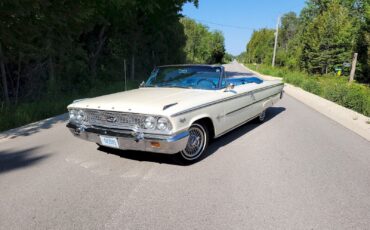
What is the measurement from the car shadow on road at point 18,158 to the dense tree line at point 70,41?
15.2 ft

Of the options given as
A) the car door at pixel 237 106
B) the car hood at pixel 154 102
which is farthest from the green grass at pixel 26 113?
the car door at pixel 237 106

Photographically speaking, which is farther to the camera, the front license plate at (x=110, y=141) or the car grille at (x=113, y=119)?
the front license plate at (x=110, y=141)

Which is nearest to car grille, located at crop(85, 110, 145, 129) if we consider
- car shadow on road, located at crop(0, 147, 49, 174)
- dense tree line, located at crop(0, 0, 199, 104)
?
car shadow on road, located at crop(0, 147, 49, 174)

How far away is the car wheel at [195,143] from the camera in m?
4.65

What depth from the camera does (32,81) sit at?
11.4 metres

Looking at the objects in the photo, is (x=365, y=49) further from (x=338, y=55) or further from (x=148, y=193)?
(x=148, y=193)

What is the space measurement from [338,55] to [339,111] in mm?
23935

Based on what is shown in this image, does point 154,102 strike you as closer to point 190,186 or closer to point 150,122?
point 150,122

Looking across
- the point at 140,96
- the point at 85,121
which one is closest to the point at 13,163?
the point at 85,121

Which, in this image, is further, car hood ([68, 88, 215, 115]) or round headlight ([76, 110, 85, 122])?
round headlight ([76, 110, 85, 122])

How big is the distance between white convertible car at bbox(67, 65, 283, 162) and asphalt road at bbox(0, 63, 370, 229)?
42cm

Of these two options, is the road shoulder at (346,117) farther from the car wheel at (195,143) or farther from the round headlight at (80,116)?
the round headlight at (80,116)

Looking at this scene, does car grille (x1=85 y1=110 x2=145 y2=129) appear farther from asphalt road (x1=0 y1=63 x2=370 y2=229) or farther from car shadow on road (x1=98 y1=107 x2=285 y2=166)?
car shadow on road (x1=98 y1=107 x2=285 y2=166)

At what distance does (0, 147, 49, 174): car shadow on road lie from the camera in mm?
4660
